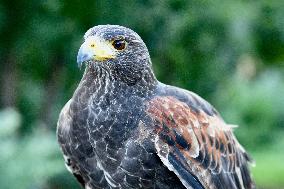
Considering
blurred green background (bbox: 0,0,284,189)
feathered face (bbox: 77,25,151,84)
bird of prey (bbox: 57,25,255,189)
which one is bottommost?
blurred green background (bbox: 0,0,284,189)

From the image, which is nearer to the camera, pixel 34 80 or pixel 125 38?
pixel 125 38

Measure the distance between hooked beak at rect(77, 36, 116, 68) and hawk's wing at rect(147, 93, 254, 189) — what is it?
1.65 feet

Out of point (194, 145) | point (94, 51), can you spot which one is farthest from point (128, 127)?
point (94, 51)

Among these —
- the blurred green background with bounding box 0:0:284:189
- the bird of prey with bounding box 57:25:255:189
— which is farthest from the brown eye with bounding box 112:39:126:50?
the blurred green background with bounding box 0:0:284:189

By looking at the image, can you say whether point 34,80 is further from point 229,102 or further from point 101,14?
point 229,102

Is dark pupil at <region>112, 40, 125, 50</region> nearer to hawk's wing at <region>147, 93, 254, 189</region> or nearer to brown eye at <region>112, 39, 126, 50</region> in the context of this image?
brown eye at <region>112, 39, 126, 50</region>

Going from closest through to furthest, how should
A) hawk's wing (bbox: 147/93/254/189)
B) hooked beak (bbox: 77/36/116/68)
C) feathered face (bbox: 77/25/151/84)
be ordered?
hooked beak (bbox: 77/36/116/68) < feathered face (bbox: 77/25/151/84) < hawk's wing (bbox: 147/93/254/189)

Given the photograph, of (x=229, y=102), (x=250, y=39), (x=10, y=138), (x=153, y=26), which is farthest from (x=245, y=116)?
(x=10, y=138)

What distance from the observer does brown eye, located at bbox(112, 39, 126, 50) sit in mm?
6590

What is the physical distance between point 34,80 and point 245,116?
2.65m

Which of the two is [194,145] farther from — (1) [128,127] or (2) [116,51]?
(2) [116,51]

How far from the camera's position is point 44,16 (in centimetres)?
1010

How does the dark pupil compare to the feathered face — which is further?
the dark pupil

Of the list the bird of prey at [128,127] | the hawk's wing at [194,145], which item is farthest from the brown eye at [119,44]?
the hawk's wing at [194,145]
